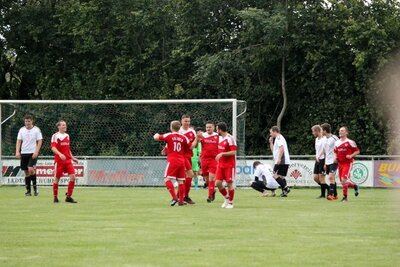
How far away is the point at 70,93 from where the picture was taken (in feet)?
156

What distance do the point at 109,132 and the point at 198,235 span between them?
74.7 ft

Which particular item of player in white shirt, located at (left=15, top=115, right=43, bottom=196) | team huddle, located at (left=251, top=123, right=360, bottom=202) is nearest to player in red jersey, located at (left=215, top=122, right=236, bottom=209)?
team huddle, located at (left=251, top=123, right=360, bottom=202)

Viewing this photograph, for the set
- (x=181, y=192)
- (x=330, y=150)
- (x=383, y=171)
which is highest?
(x=330, y=150)

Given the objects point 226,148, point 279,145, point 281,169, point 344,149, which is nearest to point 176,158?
point 226,148

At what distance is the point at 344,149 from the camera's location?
22.6 metres

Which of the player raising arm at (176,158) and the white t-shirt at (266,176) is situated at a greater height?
the player raising arm at (176,158)

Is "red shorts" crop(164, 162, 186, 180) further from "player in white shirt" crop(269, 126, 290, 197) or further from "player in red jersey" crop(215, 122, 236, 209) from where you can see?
"player in white shirt" crop(269, 126, 290, 197)

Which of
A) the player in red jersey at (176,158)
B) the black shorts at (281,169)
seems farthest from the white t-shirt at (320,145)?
the player in red jersey at (176,158)

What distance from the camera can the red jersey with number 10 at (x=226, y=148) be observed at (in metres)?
19.7

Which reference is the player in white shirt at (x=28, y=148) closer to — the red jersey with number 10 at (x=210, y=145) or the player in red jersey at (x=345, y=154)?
the red jersey with number 10 at (x=210, y=145)

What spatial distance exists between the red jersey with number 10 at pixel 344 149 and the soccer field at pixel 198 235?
1810mm

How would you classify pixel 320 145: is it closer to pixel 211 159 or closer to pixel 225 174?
pixel 211 159

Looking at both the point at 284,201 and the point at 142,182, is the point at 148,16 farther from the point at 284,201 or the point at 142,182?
the point at 284,201

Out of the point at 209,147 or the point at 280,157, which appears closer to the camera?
the point at 209,147
